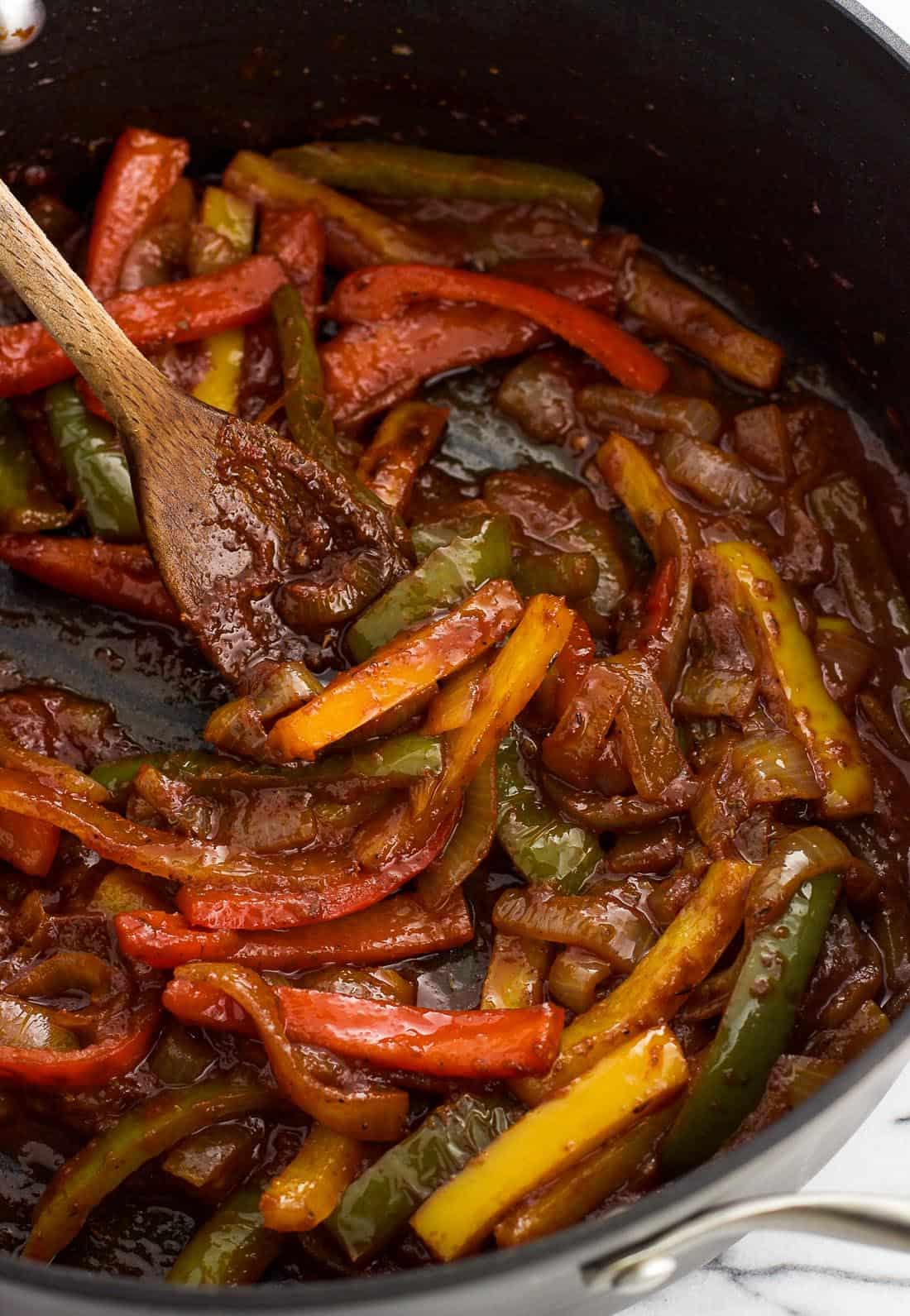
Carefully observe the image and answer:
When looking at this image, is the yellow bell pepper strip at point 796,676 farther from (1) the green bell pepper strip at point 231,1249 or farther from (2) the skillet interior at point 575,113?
(1) the green bell pepper strip at point 231,1249

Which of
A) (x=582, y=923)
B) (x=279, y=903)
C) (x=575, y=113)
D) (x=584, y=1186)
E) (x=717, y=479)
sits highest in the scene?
(x=575, y=113)

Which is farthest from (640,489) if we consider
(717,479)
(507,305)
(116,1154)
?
(116,1154)

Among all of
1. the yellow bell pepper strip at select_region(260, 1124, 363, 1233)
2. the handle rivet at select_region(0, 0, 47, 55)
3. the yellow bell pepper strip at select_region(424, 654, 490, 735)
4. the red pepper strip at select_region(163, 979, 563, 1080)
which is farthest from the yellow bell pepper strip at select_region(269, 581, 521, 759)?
the handle rivet at select_region(0, 0, 47, 55)

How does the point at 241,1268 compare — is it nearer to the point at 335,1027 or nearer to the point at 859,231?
the point at 335,1027

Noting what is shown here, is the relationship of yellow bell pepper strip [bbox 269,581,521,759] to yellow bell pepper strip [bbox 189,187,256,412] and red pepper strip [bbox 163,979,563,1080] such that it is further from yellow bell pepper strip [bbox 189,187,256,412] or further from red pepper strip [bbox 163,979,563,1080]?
yellow bell pepper strip [bbox 189,187,256,412]

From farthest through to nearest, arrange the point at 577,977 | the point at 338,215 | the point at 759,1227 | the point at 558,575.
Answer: the point at 338,215
the point at 558,575
the point at 577,977
the point at 759,1227

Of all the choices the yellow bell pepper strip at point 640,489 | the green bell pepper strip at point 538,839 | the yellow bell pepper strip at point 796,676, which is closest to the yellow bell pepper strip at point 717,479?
the yellow bell pepper strip at point 640,489

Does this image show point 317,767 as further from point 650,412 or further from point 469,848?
point 650,412
